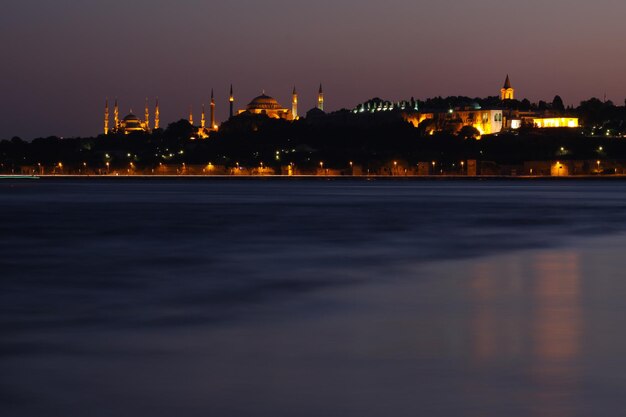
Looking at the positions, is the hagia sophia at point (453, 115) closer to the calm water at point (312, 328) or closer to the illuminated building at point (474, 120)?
the illuminated building at point (474, 120)

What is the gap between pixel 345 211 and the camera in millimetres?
48344

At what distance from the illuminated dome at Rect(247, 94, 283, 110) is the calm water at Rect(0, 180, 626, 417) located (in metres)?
162

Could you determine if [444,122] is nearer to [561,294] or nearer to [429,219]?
[429,219]

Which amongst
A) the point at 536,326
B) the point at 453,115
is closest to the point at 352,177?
the point at 453,115

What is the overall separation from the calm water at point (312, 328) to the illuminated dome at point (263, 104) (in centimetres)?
16169

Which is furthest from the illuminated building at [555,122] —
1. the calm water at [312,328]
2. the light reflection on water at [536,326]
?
the light reflection on water at [536,326]

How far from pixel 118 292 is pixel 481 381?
8449mm

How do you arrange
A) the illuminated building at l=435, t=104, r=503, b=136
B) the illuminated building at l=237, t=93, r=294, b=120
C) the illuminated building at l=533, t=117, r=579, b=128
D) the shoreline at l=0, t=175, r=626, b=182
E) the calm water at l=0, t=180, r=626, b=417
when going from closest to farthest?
the calm water at l=0, t=180, r=626, b=417, the shoreline at l=0, t=175, r=626, b=182, the illuminated building at l=435, t=104, r=503, b=136, the illuminated building at l=533, t=117, r=579, b=128, the illuminated building at l=237, t=93, r=294, b=120

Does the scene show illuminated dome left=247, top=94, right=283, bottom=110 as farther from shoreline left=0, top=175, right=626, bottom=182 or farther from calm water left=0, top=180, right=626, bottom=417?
calm water left=0, top=180, right=626, bottom=417

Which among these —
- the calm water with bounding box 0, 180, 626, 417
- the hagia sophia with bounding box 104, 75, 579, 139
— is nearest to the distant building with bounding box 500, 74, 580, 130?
the hagia sophia with bounding box 104, 75, 579, 139

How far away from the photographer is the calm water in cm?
889

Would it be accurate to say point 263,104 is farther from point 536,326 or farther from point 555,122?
point 536,326

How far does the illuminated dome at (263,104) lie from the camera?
18860cm

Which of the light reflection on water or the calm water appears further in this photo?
the light reflection on water
